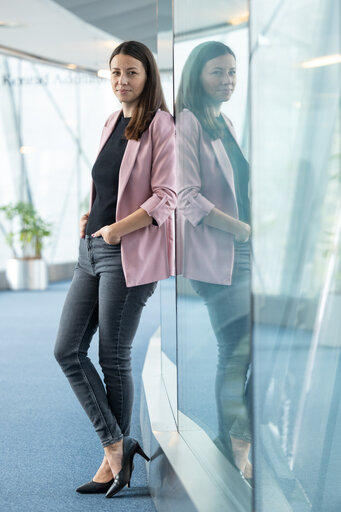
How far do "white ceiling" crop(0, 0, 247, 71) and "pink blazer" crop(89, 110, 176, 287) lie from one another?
2095mm

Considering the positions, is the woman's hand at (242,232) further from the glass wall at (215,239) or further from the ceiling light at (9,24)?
the ceiling light at (9,24)

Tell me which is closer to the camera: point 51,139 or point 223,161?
point 223,161

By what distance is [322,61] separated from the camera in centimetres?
111

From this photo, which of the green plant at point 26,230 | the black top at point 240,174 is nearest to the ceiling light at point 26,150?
the green plant at point 26,230

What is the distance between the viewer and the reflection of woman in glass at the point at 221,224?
1369 mm

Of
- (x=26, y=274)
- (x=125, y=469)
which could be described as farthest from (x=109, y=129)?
(x=26, y=274)

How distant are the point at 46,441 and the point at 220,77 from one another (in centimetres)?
184

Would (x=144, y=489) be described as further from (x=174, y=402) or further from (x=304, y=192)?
(x=304, y=192)

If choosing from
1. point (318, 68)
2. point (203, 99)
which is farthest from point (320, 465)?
point (203, 99)

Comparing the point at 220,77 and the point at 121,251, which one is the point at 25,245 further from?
the point at 220,77

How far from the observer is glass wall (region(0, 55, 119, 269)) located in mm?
9742

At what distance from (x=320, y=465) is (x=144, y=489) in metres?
1.00

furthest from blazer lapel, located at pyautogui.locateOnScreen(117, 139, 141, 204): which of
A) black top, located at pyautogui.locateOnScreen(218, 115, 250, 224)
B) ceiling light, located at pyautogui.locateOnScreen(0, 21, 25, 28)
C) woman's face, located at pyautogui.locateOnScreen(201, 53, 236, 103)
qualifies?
ceiling light, located at pyautogui.locateOnScreen(0, 21, 25, 28)

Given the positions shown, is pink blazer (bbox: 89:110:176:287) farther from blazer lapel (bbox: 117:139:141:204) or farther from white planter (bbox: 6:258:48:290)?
white planter (bbox: 6:258:48:290)
